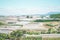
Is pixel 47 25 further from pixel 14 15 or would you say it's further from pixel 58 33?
pixel 14 15

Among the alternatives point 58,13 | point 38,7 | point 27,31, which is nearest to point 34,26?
point 27,31

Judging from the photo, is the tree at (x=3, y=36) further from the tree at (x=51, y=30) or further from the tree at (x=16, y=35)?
the tree at (x=51, y=30)

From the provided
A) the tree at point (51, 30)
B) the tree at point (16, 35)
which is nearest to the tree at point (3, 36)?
the tree at point (16, 35)

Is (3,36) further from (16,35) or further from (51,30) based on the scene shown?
(51,30)

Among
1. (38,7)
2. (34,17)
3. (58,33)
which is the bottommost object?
(58,33)

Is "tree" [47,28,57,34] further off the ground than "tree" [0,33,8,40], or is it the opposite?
"tree" [47,28,57,34]

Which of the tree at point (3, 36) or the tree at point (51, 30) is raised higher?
the tree at point (51, 30)

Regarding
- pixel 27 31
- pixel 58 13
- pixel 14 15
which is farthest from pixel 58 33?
pixel 14 15

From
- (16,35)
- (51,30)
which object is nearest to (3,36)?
(16,35)

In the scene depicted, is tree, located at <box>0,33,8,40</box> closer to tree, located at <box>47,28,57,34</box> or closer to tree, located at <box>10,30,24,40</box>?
tree, located at <box>10,30,24,40</box>

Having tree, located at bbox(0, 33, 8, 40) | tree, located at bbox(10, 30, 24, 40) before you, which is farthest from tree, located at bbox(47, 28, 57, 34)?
tree, located at bbox(0, 33, 8, 40)

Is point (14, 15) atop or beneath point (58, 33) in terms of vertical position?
atop
